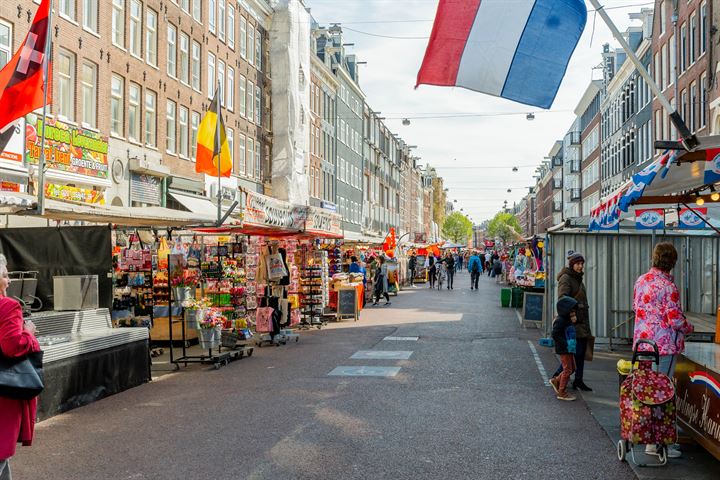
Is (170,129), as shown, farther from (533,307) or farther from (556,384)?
(556,384)

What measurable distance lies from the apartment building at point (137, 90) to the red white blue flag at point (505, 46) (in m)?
14.3

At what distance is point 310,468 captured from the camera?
22.2 feet

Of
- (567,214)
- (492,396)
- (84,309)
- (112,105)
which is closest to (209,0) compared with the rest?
(112,105)

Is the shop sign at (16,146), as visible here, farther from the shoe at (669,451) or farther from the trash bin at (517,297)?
the shoe at (669,451)

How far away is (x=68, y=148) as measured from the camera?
2247cm

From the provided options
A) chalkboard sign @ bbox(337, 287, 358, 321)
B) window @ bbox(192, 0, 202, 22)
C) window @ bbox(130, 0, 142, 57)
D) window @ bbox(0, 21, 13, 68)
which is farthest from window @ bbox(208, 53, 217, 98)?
chalkboard sign @ bbox(337, 287, 358, 321)

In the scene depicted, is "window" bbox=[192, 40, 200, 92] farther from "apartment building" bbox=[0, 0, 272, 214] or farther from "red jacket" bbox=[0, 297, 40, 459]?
"red jacket" bbox=[0, 297, 40, 459]

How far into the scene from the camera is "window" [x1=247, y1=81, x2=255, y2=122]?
40219 mm

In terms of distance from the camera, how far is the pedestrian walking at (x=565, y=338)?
995 centimetres

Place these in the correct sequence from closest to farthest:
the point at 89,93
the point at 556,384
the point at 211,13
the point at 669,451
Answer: the point at 669,451 < the point at 556,384 < the point at 89,93 < the point at 211,13

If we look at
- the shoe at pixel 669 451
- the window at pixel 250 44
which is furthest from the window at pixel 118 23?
the shoe at pixel 669 451

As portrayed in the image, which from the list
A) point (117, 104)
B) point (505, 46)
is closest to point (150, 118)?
point (117, 104)

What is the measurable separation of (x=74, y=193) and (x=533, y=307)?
43.4 feet

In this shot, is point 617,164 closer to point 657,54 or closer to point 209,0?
point 657,54
